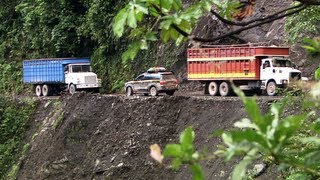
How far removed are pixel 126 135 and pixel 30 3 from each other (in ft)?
53.4

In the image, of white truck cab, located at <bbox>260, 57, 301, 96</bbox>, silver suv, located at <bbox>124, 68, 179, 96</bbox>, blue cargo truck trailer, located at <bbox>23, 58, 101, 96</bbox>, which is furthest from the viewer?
blue cargo truck trailer, located at <bbox>23, 58, 101, 96</bbox>

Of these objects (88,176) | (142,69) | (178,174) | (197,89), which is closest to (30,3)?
(142,69)

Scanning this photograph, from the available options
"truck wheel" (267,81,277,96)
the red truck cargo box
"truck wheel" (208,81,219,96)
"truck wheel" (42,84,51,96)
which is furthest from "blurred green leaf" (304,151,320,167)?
"truck wheel" (42,84,51,96)

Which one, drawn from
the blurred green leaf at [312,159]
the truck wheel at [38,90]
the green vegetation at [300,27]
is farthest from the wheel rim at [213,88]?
the blurred green leaf at [312,159]

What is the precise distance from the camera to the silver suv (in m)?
21.4

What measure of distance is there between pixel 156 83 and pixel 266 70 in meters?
4.16

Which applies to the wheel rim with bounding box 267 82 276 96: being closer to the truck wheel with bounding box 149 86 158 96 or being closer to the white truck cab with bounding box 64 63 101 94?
the truck wheel with bounding box 149 86 158 96

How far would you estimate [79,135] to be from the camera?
20438 mm

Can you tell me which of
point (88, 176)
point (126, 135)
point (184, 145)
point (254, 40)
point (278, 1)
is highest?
point (278, 1)

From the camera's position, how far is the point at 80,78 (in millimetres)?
25578

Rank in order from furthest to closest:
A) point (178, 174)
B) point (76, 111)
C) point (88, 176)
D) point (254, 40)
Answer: point (254, 40), point (76, 111), point (88, 176), point (178, 174)

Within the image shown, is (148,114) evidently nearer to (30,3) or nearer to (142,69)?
(142,69)

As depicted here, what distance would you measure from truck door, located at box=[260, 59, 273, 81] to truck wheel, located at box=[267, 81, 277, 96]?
19 centimetres

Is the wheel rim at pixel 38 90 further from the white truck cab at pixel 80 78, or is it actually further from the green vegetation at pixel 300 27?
the green vegetation at pixel 300 27
